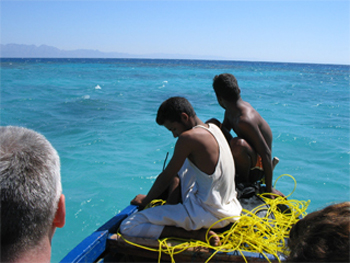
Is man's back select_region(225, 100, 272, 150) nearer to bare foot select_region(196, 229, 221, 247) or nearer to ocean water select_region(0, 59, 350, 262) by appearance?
bare foot select_region(196, 229, 221, 247)

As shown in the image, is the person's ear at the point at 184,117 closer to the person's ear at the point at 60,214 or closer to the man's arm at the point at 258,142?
the man's arm at the point at 258,142

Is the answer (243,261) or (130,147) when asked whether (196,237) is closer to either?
(243,261)

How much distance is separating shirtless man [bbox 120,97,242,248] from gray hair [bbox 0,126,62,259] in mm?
1732

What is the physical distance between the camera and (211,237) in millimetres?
2760

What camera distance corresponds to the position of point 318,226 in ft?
3.33

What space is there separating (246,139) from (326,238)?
2.77m

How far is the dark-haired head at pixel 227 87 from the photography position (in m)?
3.74

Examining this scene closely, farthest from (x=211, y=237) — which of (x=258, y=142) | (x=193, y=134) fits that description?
(x=258, y=142)

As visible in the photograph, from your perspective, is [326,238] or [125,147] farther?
[125,147]

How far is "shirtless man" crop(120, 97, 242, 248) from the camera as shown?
277 cm

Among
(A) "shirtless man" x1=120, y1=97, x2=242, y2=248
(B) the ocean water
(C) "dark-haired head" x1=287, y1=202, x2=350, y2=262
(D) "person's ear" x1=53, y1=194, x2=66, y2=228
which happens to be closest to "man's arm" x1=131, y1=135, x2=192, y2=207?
Answer: (A) "shirtless man" x1=120, y1=97, x2=242, y2=248

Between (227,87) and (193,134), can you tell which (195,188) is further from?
(227,87)

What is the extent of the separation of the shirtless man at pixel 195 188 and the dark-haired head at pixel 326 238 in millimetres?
1698

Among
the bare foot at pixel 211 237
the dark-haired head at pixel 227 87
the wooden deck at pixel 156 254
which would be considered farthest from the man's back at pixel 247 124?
the wooden deck at pixel 156 254
